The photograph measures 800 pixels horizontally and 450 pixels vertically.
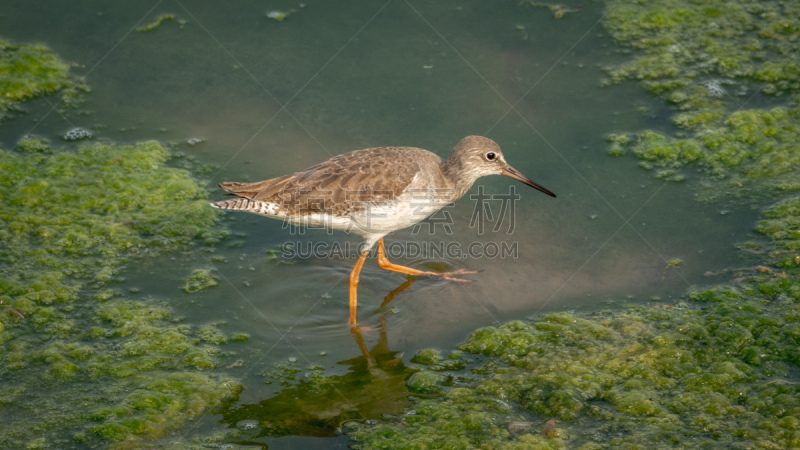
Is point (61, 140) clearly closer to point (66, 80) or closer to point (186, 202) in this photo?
point (66, 80)

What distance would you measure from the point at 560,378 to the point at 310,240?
3.09 metres

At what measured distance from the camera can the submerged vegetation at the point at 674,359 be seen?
4910mm

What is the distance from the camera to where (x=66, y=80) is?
866 centimetres

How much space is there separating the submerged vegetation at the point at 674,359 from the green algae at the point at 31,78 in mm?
5916

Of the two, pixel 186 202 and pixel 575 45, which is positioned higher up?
pixel 575 45

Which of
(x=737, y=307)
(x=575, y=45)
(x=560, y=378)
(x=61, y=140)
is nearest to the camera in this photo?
(x=560, y=378)

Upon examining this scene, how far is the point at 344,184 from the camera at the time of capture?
6.20 meters

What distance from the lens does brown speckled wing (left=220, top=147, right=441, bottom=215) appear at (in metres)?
6.15

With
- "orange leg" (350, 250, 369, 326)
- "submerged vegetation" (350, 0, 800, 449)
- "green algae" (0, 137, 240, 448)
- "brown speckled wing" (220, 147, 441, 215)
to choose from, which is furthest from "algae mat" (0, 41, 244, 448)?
"submerged vegetation" (350, 0, 800, 449)

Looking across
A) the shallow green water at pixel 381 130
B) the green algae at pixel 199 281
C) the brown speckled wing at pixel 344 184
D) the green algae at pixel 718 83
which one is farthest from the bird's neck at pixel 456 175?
the green algae at pixel 199 281

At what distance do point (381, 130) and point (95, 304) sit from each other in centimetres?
369

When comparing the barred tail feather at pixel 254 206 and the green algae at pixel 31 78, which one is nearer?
the barred tail feather at pixel 254 206

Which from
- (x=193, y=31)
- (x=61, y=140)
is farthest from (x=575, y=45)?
(x=61, y=140)

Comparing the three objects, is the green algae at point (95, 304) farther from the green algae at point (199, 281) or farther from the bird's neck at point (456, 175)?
the bird's neck at point (456, 175)
